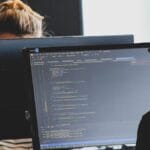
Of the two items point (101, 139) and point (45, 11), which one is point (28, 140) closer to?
point (101, 139)

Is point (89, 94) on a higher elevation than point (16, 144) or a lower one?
higher

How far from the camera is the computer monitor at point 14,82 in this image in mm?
1443

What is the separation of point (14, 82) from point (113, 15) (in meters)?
2.24

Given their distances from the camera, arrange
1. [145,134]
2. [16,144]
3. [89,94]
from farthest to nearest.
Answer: [16,144] → [89,94] → [145,134]

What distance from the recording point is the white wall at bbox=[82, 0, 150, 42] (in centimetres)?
353

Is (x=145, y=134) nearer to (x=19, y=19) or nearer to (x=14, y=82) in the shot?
(x=14, y=82)

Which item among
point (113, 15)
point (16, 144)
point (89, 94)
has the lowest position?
point (16, 144)

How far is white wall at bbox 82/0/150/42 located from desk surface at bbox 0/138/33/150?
206 centimetres

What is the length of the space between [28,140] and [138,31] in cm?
235

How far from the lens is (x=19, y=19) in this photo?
312 centimetres

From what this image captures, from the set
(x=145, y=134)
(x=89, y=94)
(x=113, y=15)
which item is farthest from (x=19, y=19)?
(x=145, y=134)

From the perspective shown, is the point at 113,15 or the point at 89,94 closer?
the point at 89,94

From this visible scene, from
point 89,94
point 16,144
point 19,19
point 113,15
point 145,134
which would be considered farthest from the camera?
point 113,15

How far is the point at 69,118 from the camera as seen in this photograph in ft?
4.28
